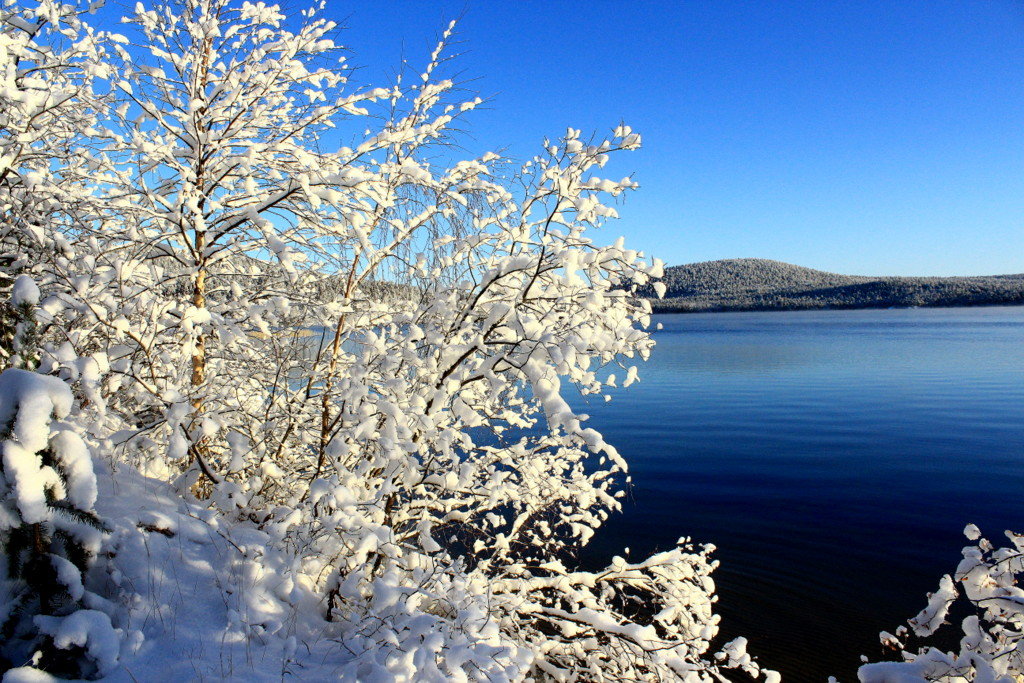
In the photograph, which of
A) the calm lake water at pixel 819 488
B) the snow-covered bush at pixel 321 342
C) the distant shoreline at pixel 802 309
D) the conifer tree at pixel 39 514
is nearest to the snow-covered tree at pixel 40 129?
the snow-covered bush at pixel 321 342

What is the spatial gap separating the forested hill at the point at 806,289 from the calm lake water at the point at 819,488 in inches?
2290

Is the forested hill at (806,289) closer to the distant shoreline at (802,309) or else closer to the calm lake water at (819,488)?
the distant shoreline at (802,309)

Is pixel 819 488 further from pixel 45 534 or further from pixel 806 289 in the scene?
pixel 806 289

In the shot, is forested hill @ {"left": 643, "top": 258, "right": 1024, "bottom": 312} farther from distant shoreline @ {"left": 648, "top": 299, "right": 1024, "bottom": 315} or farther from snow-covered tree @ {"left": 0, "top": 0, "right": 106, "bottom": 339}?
snow-covered tree @ {"left": 0, "top": 0, "right": 106, "bottom": 339}

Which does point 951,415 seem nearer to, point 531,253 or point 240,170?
point 531,253

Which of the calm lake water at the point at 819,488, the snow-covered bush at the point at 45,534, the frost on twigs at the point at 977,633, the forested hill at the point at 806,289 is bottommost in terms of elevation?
the calm lake water at the point at 819,488

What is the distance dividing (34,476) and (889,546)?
40.4ft

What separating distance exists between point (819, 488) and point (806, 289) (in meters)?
127

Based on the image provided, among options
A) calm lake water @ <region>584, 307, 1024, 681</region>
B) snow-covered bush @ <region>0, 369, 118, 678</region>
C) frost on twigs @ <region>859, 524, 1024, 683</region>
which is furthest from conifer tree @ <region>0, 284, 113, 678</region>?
calm lake water @ <region>584, 307, 1024, 681</region>

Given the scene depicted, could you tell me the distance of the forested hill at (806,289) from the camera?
101625 mm

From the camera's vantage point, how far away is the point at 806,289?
127m

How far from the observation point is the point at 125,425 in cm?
478

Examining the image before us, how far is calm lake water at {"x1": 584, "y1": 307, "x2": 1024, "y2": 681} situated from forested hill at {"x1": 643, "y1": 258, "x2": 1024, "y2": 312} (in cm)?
5816

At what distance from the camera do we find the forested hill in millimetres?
101625
